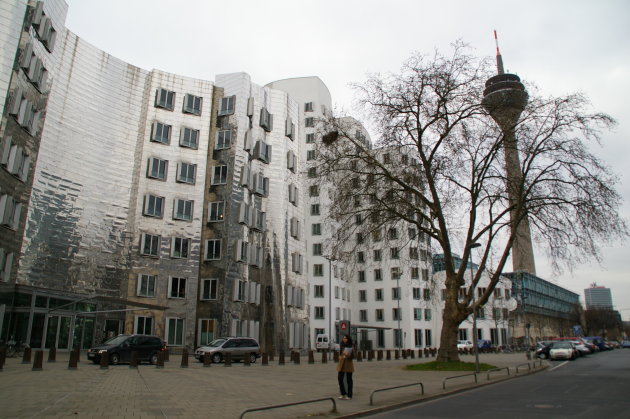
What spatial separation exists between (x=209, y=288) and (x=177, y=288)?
260cm

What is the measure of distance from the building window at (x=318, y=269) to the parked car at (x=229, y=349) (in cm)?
3972

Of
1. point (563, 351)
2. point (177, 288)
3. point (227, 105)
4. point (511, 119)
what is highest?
point (227, 105)

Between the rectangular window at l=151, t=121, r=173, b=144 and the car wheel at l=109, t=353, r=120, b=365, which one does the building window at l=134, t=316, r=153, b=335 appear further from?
the rectangular window at l=151, t=121, r=173, b=144

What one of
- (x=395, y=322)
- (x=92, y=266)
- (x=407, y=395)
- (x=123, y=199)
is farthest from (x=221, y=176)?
(x=395, y=322)

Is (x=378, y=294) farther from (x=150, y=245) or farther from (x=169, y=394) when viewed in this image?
(x=169, y=394)

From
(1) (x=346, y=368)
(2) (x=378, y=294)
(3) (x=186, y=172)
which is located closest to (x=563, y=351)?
(1) (x=346, y=368)

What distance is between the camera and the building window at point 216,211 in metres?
42.4

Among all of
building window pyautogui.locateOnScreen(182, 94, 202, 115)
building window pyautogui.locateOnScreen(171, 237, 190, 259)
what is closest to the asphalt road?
building window pyautogui.locateOnScreen(171, 237, 190, 259)

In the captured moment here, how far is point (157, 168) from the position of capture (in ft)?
134

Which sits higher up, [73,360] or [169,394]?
[73,360]

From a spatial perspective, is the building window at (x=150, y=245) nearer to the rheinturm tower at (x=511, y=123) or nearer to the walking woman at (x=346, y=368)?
the rheinturm tower at (x=511, y=123)

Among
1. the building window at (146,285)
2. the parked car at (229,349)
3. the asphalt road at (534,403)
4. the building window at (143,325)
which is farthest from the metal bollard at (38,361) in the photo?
the building window at (146,285)

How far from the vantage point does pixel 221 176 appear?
4347cm

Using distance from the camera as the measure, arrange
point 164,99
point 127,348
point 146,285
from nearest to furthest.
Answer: point 127,348, point 146,285, point 164,99
